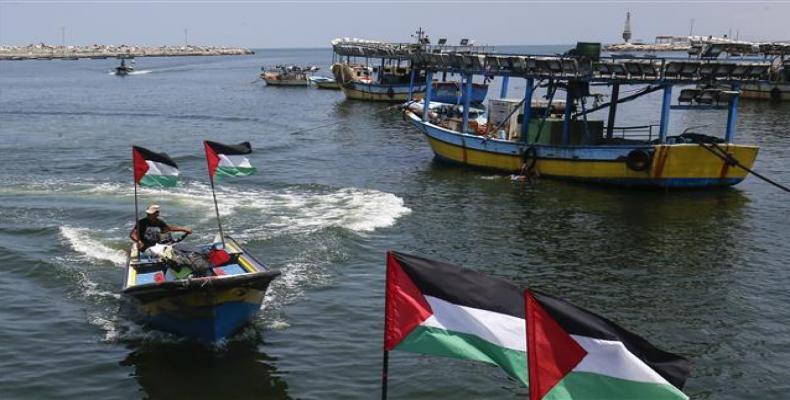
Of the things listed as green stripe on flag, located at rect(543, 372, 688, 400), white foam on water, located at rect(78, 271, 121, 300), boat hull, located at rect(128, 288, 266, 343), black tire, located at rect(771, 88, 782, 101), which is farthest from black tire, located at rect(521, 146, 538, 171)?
black tire, located at rect(771, 88, 782, 101)

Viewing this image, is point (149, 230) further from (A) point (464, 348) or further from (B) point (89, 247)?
(A) point (464, 348)

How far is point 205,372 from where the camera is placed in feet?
45.3

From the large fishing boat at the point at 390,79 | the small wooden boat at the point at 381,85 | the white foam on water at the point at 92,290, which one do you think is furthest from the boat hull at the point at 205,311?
the small wooden boat at the point at 381,85

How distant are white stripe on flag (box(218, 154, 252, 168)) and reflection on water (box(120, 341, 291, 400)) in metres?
4.42

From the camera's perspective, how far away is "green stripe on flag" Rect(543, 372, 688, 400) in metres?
7.29

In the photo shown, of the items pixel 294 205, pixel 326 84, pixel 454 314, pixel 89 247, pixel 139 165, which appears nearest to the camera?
pixel 454 314

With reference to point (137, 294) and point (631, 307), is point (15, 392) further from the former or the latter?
point (631, 307)

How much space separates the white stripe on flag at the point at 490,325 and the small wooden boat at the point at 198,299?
6594 mm

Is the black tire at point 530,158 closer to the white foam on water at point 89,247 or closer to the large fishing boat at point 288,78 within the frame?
the white foam on water at point 89,247

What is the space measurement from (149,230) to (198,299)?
12.7 ft

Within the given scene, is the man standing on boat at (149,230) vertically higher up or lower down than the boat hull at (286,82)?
higher up

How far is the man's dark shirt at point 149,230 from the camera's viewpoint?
1700 centimetres

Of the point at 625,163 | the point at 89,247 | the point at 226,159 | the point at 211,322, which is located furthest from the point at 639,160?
the point at 211,322

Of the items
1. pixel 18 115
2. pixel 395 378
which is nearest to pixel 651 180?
pixel 395 378
